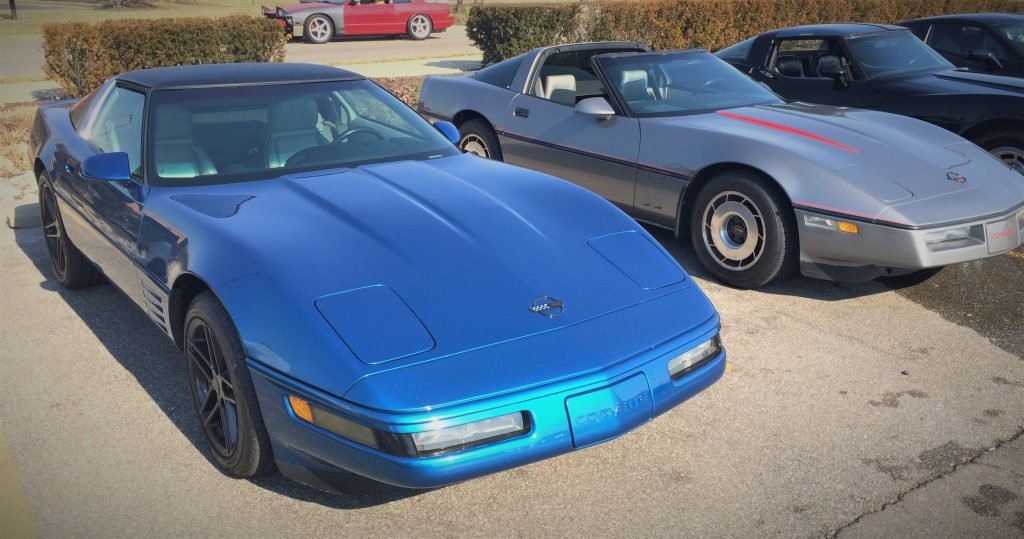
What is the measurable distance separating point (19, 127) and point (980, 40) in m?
10.1

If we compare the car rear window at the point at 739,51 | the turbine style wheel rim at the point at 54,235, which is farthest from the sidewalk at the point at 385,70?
the turbine style wheel rim at the point at 54,235

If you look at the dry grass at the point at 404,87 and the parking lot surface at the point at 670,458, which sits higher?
the parking lot surface at the point at 670,458

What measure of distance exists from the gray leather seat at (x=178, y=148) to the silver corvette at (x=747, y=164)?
2.69m

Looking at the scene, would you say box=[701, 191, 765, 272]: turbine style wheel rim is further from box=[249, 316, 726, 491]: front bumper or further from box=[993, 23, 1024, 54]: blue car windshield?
box=[993, 23, 1024, 54]: blue car windshield

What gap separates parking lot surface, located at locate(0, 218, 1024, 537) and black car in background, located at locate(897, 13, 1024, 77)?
16.5 ft

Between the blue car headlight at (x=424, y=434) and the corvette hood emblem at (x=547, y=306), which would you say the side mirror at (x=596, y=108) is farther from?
the blue car headlight at (x=424, y=434)

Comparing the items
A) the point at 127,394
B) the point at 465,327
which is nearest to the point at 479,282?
the point at 465,327

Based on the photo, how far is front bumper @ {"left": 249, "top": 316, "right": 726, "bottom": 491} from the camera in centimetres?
259

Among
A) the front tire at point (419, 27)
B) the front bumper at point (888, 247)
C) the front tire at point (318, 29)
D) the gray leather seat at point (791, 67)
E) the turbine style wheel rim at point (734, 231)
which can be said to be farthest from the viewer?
the front tire at point (419, 27)

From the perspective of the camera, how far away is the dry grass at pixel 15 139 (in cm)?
780

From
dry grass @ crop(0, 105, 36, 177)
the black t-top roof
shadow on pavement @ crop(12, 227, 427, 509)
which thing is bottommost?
dry grass @ crop(0, 105, 36, 177)

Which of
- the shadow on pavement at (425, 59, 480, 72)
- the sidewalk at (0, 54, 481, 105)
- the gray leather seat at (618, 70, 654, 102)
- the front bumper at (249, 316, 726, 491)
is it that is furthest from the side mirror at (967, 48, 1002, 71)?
the shadow on pavement at (425, 59, 480, 72)

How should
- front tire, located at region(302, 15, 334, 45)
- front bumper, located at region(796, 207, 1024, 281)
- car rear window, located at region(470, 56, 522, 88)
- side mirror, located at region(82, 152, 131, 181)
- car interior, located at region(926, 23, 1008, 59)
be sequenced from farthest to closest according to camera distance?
front tire, located at region(302, 15, 334, 45) < car interior, located at region(926, 23, 1008, 59) < car rear window, located at region(470, 56, 522, 88) < front bumper, located at region(796, 207, 1024, 281) < side mirror, located at region(82, 152, 131, 181)

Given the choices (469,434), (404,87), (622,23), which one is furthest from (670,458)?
(622,23)
